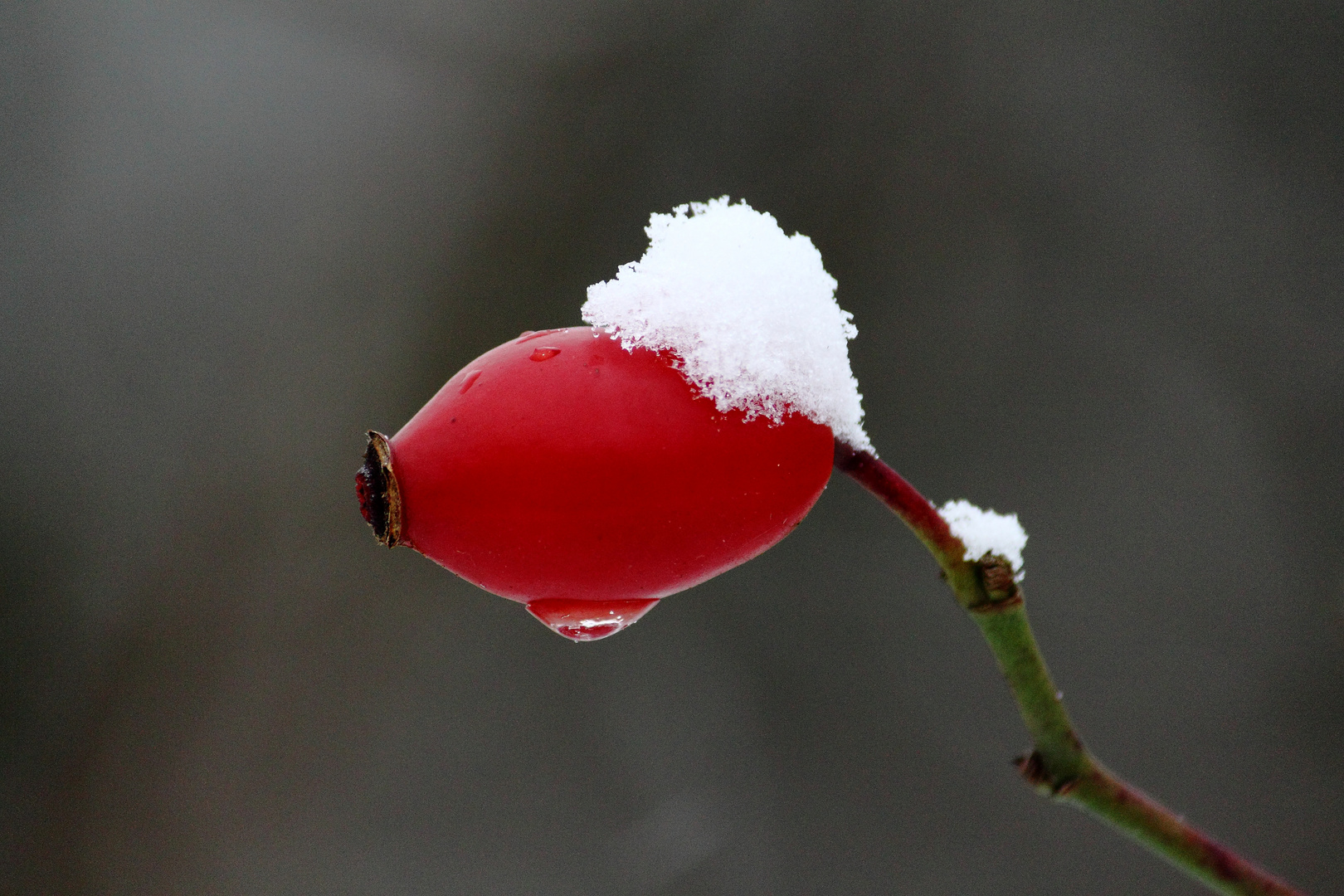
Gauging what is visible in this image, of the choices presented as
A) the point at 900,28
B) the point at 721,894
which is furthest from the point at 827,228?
the point at 721,894

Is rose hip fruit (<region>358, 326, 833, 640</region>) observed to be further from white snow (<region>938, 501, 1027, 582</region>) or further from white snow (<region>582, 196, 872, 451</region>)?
white snow (<region>938, 501, 1027, 582</region>)

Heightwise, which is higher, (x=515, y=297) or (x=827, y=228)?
(x=515, y=297)

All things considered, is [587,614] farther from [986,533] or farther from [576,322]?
[576,322]

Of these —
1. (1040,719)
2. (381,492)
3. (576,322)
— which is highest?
(576,322)

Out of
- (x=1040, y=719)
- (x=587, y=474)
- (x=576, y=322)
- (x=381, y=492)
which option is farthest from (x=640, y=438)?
(x=576, y=322)

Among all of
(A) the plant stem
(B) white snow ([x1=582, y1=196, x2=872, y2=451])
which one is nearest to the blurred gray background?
(A) the plant stem

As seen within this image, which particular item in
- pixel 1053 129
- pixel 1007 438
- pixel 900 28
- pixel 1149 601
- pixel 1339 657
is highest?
pixel 900 28

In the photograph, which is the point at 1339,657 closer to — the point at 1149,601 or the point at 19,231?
the point at 1149,601
